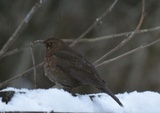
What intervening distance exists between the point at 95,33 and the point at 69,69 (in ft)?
14.5

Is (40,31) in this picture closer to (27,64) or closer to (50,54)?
(27,64)

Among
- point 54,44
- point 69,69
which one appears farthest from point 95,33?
point 69,69

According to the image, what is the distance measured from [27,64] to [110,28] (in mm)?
1282

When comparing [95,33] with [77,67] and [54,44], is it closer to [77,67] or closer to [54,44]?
[54,44]

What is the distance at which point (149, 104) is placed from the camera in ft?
9.66

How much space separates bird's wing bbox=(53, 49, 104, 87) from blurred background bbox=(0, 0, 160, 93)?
391cm

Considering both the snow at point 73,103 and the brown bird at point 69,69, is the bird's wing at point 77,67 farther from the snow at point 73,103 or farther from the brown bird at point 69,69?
the snow at point 73,103

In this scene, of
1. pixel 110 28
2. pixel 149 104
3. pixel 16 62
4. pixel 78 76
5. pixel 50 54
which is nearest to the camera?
pixel 149 104

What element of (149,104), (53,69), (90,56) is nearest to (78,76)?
(53,69)

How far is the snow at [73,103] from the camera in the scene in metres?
2.53

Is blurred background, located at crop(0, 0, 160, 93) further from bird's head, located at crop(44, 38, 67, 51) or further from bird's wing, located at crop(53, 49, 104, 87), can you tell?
bird's wing, located at crop(53, 49, 104, 87)

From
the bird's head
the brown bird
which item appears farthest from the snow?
the bird's head

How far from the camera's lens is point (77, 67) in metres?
4.14

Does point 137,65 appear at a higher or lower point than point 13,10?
lower
